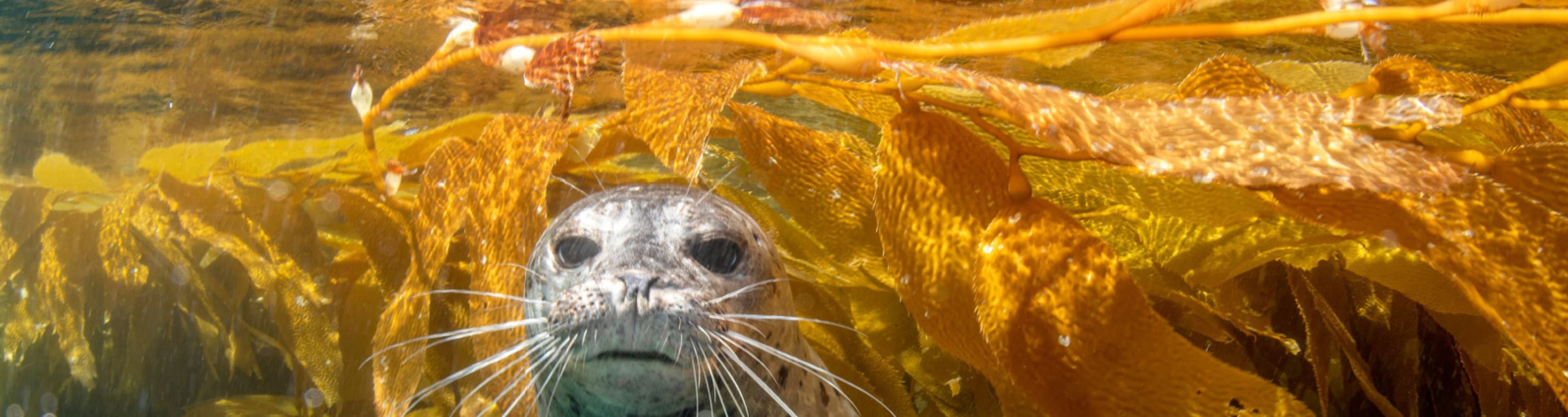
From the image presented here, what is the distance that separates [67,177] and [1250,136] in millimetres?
4567

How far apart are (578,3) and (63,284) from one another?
7.96 feet

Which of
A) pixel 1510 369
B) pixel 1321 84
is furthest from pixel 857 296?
pixel 1510 369

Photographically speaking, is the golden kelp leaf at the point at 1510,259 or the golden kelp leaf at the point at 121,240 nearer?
the golden kelp leaf at the point at 1510,259

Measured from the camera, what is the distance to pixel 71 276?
2.69 meters

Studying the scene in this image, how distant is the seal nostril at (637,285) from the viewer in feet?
3.29

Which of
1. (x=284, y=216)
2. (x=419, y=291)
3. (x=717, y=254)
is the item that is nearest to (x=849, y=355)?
(x=717, y=254)

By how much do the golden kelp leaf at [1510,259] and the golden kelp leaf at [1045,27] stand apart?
46 cm

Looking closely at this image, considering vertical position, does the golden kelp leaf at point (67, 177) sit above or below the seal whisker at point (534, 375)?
below

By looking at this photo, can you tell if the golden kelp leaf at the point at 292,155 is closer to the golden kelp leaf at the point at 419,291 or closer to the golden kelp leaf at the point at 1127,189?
the golden kelp leaf at the point at 419,291

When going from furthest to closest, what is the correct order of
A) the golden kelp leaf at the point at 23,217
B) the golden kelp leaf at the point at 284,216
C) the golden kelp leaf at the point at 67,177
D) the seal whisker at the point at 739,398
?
1. the golden kelp leaf at the point at 67,177
2. the golden kelp leaf at the point at 23,217
3. the golden kelp leaf at the point at 284,216
4. the seal whisker at the point at 739,398

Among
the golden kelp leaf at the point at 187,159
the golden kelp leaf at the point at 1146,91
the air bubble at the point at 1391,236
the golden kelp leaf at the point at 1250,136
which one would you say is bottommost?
the golden kelp leaf at the point at 187,159

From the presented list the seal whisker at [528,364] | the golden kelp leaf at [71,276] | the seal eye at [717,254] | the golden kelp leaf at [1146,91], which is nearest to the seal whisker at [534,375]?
the seal whisker at [528,364]

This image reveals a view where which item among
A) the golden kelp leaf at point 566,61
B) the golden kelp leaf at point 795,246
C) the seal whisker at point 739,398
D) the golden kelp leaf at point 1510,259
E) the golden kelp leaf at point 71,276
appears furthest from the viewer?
the golden kelp leaf at point 71,276

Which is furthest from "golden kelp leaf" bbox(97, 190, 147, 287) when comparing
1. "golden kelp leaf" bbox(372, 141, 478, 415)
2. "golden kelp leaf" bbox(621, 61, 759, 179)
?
"golden kelp leaf" bbox(621, 61, 759, 179)
